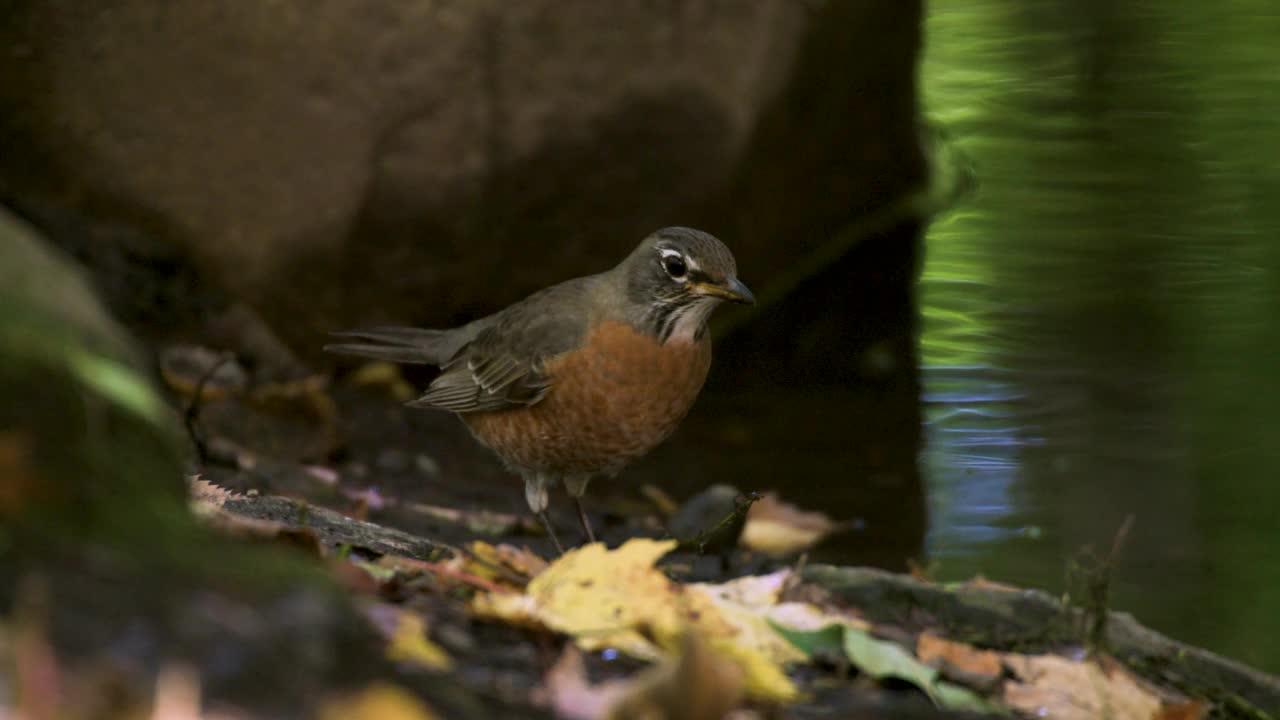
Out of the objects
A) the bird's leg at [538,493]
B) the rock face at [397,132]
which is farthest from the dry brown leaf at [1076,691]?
the rock face at [397,132]

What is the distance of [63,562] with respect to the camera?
193 cm

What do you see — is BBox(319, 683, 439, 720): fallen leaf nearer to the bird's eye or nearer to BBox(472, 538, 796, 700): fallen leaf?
BBox(472, 538, 796, 700): fallen leaf

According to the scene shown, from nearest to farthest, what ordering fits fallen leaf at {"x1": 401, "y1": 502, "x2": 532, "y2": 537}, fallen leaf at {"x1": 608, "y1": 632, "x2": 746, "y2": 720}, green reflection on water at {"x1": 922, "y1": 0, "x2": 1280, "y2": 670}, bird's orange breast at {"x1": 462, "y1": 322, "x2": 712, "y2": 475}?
fallen leaf at {"x1": 608, "y1": 632, "x2": 746, "y2": 720} → bird's orange breast at {"x1": 462, "y1": 322, "x2": 712, "y2": 475} → fallen leaf at {"x1": 401, "y1": 502, "x2": 532, "y2": 537} → green reflection on water at {"x1": 922, "y1": 0, "x2": 1280, "y2": 670}

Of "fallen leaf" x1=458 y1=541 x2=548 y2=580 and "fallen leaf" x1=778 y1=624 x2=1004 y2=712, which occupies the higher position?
"fallen leaf" x1=458 y1=541 x2=548 y2=580

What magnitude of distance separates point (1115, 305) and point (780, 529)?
11.4 feet

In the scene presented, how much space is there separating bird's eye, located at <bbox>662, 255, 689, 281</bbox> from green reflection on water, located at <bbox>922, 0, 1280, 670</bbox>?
1.53 meters

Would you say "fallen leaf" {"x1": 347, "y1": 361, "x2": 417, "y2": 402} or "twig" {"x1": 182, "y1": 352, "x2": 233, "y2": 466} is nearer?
"twig" {"x1": 182, "y1": 352, "x2": 233, "y2": 466}

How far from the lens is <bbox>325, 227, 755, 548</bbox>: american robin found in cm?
481

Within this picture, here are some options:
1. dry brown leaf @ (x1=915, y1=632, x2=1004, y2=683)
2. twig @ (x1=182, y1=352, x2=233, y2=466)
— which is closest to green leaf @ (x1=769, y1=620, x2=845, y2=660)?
dry brown leaf @ (x1=915, y1=632, x2=1004, y2=683)

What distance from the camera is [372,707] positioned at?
183 cm

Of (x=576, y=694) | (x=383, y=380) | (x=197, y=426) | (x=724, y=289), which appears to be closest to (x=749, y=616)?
(x=576, y=694)

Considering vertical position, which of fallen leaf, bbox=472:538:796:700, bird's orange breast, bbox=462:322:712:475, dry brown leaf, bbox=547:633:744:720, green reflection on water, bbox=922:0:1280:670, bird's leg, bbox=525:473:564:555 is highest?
dry brown leaf, bbox=547:633:744:720

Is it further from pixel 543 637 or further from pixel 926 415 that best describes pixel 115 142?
pixel 543 637

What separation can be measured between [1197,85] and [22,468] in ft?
37.4
